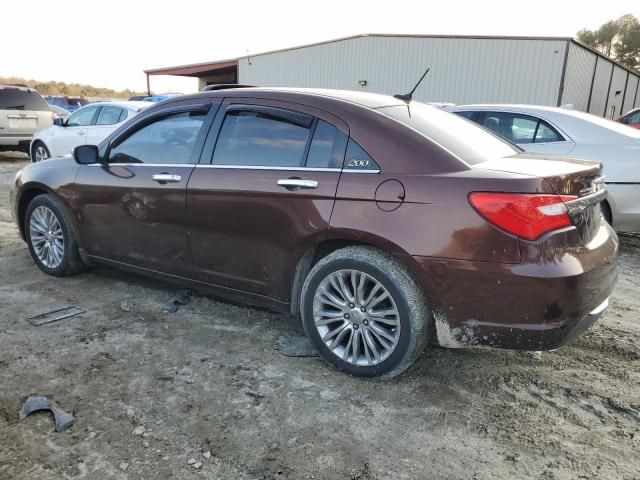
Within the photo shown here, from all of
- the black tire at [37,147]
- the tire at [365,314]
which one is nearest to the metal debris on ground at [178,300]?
the tire at [365,314]

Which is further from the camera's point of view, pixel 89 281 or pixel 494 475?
pixel 89 281

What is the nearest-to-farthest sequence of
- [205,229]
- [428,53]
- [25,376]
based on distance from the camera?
[25,376] < [205,229] < [428,53]

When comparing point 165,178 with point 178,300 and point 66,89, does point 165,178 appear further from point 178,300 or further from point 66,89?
point 66,89

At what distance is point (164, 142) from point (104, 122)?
720cm

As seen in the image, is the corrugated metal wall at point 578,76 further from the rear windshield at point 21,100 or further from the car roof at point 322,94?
the car roof at point 322,94

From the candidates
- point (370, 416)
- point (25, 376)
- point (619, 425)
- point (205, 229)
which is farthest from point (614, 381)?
point (25, 376)

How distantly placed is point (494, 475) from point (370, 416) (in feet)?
2.16

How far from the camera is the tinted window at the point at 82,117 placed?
34.3 ft

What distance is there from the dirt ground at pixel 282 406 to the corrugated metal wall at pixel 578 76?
18063 mm

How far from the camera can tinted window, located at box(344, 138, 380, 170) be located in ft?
9.60

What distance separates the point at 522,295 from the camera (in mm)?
2541

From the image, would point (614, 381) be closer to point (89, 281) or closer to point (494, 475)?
point (494, 475)

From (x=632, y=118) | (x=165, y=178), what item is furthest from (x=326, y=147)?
(x=632, y=118)

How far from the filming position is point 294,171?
3.15 meters
